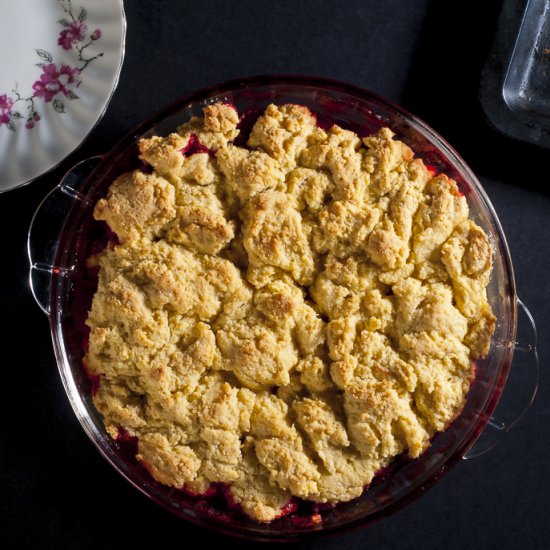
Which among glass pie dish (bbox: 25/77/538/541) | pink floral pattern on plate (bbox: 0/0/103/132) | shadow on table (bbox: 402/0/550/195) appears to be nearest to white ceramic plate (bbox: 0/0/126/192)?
pink floral pattern on plate (bbox: 0/0/103/132)

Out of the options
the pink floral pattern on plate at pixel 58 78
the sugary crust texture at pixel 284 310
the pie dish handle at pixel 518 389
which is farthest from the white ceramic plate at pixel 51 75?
the pie dish handle at pixel 518 389

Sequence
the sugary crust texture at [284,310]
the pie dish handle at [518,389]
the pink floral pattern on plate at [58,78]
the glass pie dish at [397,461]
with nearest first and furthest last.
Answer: the sugary crust texture at [284,310] → the glass pie dish at [397,461] → the pie dish handle at [518,389] → the pink floral pattern on plate at [58,78]

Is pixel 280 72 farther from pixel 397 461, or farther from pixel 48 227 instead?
pixel 397 461

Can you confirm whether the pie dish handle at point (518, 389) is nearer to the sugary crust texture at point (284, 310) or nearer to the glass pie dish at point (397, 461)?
the glass pie dish at point (397, 461)

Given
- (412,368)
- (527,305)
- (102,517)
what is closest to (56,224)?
(102,517)

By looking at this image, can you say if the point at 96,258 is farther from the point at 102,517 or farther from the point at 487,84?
the point at 487,84

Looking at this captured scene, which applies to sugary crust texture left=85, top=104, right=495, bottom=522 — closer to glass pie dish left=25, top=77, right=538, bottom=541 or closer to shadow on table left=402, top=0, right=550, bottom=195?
glass pie dish left=25, top=77, right=538, bottom=541
